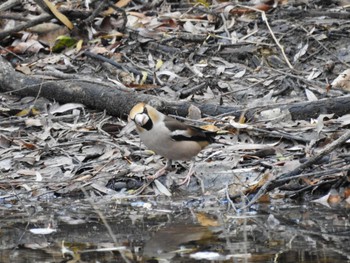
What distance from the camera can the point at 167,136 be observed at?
783 cm

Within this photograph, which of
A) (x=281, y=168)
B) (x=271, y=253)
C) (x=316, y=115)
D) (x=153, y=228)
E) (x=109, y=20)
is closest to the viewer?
(x=271, y=253)

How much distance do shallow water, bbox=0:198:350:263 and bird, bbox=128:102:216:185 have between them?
516mm

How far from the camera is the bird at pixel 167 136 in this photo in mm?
7809

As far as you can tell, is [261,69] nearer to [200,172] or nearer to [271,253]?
[200,172]

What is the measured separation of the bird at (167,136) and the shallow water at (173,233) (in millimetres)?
516

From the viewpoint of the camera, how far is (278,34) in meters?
10.8

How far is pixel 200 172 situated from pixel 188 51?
123 inches

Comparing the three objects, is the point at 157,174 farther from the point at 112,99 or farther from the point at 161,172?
the point at 112,99

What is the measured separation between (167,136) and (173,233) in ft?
5.52

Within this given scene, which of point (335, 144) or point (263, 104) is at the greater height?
point (335, 144)

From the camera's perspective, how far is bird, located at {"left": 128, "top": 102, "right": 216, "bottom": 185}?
7809 mm

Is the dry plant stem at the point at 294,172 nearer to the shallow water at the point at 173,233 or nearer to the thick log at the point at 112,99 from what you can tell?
the shallow water at the point at 173,233

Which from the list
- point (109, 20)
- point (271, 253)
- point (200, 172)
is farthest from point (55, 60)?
point (271, 253)

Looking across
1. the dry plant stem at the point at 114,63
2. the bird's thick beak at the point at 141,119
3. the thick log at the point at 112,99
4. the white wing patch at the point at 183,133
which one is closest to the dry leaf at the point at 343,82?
the thick log at the point at 112,99
